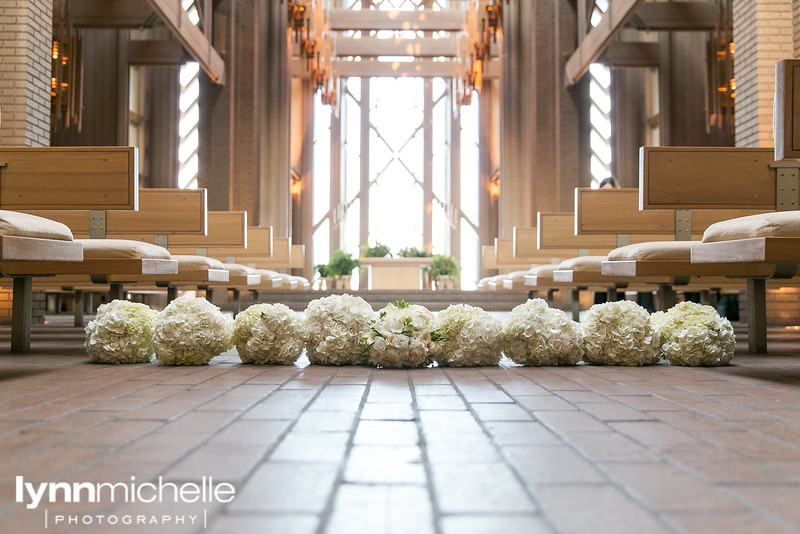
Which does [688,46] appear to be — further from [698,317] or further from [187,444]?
[187,444]

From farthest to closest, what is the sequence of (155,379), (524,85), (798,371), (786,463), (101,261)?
(524,85) < (101,261) < (798,371) < (155,379) < (786,463)

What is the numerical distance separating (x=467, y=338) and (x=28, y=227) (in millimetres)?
1672

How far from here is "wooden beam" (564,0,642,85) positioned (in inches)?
303

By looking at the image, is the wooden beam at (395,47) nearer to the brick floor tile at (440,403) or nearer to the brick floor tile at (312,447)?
the brick floor tile at (440,403)

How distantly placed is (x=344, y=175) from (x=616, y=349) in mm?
15027

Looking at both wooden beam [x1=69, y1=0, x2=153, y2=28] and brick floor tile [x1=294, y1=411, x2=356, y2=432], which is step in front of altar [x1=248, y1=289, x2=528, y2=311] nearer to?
wooden beam [x1=69, y1=0, x2=153, y2=28]

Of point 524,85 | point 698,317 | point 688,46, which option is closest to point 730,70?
point 688,46

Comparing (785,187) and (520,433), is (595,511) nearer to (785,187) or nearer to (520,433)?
(520,433)

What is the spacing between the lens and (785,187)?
373cm

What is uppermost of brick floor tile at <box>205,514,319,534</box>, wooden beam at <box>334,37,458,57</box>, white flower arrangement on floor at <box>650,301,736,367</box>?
wooden beam at <box>334,37,458,57</box>

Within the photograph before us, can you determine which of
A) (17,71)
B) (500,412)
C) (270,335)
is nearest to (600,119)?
(17,71)

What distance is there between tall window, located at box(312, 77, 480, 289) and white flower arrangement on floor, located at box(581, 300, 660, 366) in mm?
14099

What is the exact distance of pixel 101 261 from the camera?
3.00 metres

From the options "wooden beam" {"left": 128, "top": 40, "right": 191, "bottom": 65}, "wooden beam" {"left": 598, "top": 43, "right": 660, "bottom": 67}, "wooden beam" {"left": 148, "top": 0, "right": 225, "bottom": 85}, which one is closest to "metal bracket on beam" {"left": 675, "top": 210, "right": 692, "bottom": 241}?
"wooden beam" {"left": 148, "top": 0, "right": 225, "bottom": 85}
